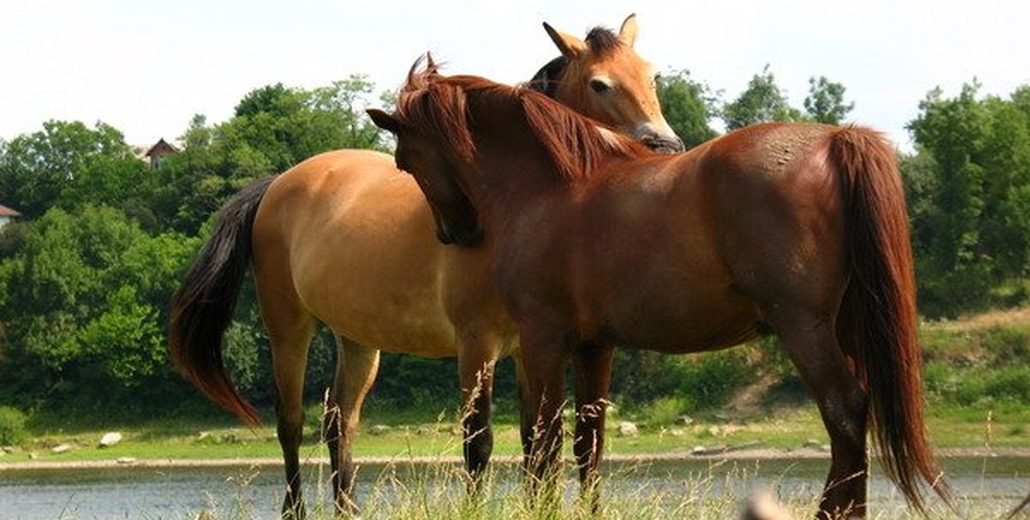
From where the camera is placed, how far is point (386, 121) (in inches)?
358

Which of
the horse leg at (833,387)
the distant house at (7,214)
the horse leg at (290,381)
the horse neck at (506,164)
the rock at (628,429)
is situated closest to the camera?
the horse leg at (833,387)

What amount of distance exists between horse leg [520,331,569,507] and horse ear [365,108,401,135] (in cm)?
169

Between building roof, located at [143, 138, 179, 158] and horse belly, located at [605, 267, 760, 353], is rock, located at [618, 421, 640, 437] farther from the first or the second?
building roof, located at [143, 138, 179, 158]

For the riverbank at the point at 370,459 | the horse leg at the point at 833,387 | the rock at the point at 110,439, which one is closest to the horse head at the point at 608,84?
the horse leg at the point at 833,387

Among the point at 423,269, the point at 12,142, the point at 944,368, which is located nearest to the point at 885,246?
the point at 423,269

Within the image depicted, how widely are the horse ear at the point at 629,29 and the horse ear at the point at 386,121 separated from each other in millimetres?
2582

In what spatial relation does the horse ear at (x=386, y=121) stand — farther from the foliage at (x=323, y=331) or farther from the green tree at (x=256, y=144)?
the green tree at (x=256, y=144)

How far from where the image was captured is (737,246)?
6.82m

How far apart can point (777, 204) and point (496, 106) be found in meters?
2.29

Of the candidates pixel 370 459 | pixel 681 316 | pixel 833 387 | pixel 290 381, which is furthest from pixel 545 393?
pixel 370 459

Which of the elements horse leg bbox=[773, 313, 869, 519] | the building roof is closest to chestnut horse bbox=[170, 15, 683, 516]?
horse leg bbox=[773, 313, 869, 519]

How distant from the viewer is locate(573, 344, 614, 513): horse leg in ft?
25.7

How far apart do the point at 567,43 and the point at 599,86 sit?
0.48 m

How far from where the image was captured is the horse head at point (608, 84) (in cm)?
995
